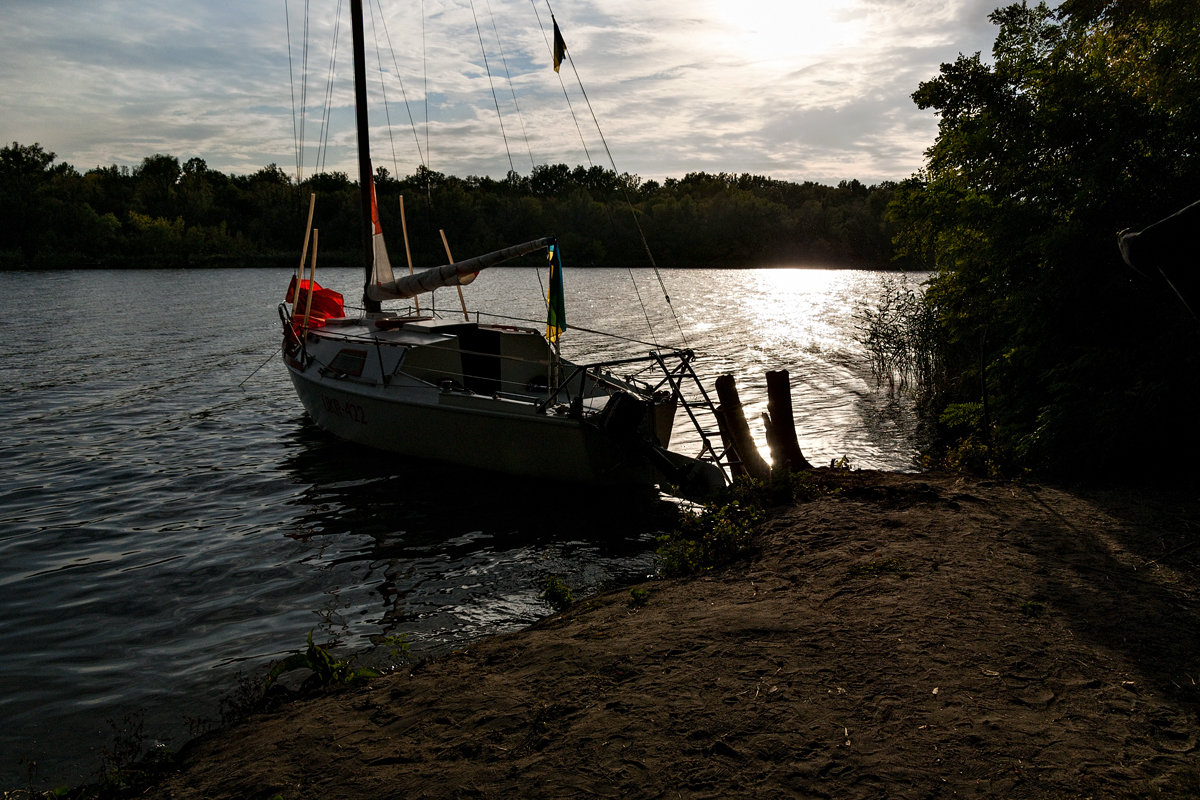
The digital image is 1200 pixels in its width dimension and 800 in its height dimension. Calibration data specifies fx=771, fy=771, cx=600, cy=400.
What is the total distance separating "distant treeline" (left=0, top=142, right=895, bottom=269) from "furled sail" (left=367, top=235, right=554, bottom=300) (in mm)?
82914

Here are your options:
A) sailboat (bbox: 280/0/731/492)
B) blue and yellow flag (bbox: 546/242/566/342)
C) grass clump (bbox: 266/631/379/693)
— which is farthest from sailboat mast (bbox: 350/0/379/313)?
grass clump (bbox: 266/631/379/693)

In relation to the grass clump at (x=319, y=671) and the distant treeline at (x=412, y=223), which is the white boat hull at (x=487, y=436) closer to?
the grass clump at (x=319, y=671)

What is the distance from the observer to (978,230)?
1213 centimetres

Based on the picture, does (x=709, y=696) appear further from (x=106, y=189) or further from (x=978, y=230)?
(x=106, y=189)

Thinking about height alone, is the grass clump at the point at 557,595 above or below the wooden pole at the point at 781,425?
below

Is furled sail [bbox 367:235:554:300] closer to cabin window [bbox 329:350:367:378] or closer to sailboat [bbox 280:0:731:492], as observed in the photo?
sailboat [bbox 280:0:731:492]

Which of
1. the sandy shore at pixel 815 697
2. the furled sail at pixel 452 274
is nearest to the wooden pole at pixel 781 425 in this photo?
the sandy shore at pixel 815 697

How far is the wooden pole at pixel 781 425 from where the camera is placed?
34.8 feet

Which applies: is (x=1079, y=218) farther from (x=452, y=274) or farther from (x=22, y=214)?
(x=22, y=214)

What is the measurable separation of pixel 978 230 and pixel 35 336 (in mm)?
34538

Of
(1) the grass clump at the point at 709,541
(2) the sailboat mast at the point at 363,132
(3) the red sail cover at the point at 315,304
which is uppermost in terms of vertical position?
(2) the sailboat mast at the point at 363,132

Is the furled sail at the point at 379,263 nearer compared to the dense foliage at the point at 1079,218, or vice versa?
the dense foliage at the point at 1079,218

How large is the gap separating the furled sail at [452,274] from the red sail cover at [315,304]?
2160 mm

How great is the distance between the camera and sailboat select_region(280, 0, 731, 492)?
1156 cm
